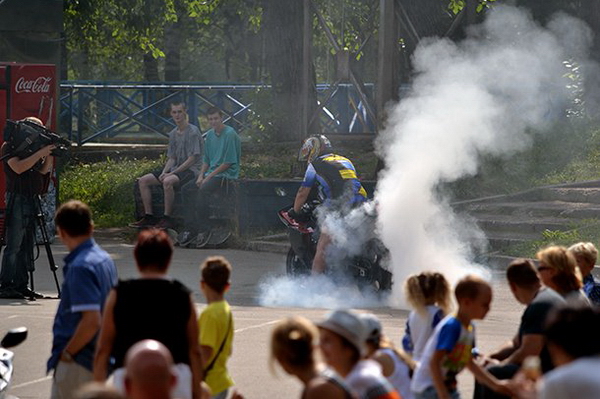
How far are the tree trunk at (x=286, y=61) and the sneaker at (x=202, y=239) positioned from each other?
18.0 ft

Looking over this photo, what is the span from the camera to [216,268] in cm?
669

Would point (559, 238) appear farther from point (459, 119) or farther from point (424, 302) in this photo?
point (424, 302)

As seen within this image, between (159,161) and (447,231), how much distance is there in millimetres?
10626

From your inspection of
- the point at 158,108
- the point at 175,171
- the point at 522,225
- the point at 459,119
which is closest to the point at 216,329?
the point at 459,119

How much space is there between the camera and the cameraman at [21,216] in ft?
42.3

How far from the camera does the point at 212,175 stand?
17.9 metres

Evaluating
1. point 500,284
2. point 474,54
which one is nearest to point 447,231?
point 500,284

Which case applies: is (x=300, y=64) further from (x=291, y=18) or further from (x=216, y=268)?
(x=216, y=268)

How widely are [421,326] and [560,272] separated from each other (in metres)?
0.78

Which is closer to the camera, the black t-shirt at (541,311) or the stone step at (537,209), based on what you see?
the black t-shirt at (541,311)

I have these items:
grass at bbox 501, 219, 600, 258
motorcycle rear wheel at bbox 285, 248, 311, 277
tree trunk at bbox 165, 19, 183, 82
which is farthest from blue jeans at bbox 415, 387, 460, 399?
tree trunk at bbox 165, 19, 183, 82

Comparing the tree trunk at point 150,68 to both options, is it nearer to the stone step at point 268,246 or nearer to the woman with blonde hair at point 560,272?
the stone step at point 268,246

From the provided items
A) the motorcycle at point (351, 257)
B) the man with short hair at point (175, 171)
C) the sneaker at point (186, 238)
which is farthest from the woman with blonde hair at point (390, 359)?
the man with short hair at point (175, 171)

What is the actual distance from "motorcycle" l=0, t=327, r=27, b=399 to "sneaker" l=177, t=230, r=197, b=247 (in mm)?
9828
